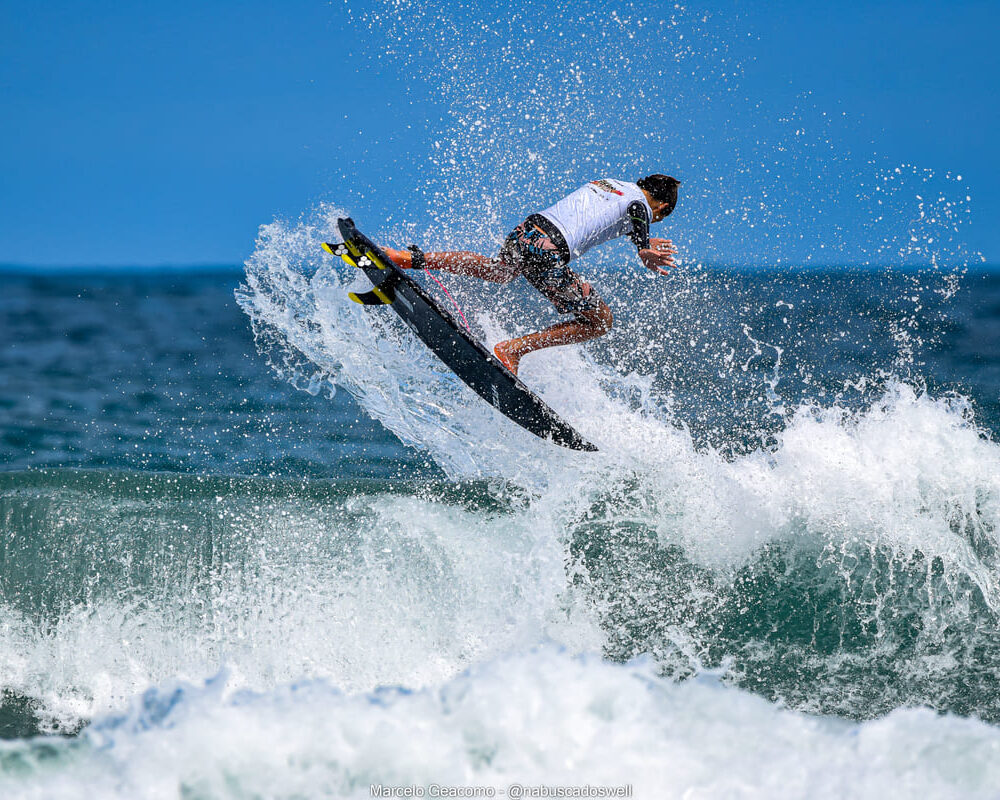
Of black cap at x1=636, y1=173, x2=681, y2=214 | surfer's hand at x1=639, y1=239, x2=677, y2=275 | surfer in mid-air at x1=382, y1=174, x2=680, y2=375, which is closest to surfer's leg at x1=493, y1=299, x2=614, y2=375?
surfer in mid-air at x1=382, y1=174, x2=680, y2=375

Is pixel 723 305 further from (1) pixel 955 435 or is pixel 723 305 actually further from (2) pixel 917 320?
(1) pixel 955 435

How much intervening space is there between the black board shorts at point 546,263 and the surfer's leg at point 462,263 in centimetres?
5

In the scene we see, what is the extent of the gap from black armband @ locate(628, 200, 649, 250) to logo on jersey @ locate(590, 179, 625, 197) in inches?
5.0

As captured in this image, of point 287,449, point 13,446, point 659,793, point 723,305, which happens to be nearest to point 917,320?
point 723,305

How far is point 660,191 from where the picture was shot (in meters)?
6.61

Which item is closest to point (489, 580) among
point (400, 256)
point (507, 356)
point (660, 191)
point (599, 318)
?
point (507, 356)

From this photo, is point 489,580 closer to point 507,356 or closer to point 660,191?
point 507,356

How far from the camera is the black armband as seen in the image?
6.41 metres

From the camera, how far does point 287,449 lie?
10875mm

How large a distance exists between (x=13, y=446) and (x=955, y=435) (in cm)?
1044

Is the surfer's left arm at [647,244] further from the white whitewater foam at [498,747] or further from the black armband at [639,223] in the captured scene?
the white whitewater foam at [498,747]

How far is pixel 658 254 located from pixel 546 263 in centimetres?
82

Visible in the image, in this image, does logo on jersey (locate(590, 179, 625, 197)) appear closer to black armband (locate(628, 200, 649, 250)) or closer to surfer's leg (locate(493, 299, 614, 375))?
black armband (locate(628, 200, 649, 250))

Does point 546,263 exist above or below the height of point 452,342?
above
